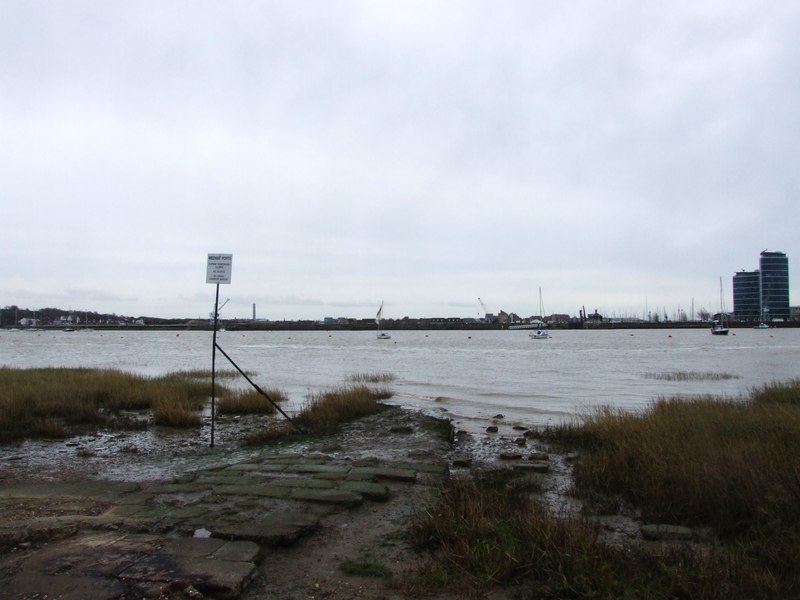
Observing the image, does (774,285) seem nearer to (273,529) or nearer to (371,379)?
(371,379)

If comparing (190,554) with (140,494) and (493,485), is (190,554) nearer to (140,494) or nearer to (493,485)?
(140,494)

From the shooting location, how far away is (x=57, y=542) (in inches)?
191

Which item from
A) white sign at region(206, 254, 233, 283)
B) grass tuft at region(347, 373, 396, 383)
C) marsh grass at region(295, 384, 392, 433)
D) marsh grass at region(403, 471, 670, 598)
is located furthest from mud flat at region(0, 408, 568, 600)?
grass tuft at region(347, 373, 396, 383)

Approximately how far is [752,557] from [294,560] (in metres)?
3.97

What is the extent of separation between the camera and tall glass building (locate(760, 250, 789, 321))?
190 metres

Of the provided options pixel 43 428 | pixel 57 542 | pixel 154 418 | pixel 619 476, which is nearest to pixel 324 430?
pixel 154 418

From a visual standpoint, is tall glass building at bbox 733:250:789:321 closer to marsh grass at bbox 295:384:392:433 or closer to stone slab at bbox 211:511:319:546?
marsh grass at bbox 295:384:392:433

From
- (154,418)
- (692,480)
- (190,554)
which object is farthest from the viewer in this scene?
(154,418)

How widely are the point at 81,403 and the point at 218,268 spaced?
290 inches

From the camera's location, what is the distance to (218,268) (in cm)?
996

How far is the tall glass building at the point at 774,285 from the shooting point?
625 ft

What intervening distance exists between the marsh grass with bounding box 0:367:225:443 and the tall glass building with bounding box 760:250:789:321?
215m

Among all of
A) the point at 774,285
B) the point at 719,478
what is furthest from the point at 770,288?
the point at 719,478

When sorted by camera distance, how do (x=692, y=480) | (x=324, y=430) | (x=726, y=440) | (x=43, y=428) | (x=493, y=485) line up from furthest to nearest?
(x=324, y=430)
(x=43, y=428)
(x=726, y=440)
(x=493, y=485)
(x=692, y=480)
